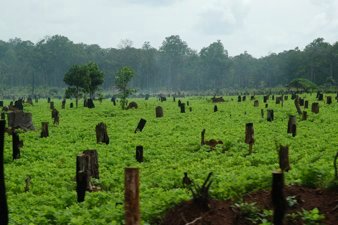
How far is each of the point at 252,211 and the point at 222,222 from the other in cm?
59

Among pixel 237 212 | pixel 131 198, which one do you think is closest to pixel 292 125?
pixel 237 212

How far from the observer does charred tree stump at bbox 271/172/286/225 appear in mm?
7223

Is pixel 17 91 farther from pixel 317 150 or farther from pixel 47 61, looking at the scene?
pixel 317 150

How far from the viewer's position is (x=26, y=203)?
1155 centimetres

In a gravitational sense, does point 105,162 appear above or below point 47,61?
below

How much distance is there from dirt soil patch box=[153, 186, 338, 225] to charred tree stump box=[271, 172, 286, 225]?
692mm

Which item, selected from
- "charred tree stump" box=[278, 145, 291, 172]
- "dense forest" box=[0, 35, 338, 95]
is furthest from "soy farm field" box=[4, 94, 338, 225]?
"dense forest" box=[0, 35, 338, 95]

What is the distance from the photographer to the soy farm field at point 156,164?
385 inches

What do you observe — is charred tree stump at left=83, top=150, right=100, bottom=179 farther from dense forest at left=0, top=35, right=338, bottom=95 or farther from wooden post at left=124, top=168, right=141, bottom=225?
dense forest at left=0, top=35, right=338, bottom=95

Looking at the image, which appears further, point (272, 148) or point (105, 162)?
point (272, 148)

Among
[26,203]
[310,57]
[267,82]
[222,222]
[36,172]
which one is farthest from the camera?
[267,82]

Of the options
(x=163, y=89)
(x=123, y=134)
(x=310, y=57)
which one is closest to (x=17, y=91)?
(x=163, y=89)

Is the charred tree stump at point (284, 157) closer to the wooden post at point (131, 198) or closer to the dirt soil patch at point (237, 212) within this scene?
the dirt soil patch at point (237, 212)

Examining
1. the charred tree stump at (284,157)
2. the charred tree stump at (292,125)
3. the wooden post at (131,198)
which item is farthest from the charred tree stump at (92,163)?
the charred tree stump at (292,125)
